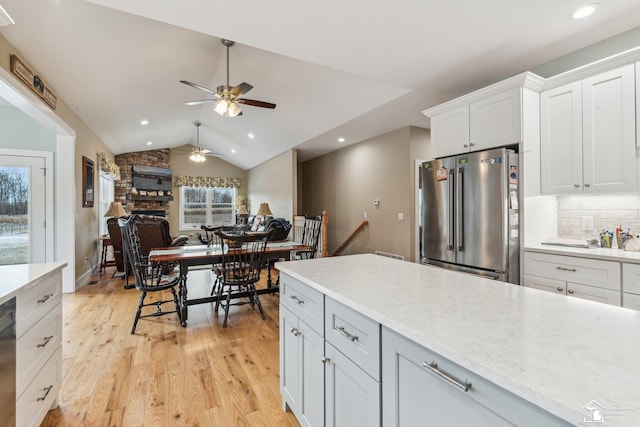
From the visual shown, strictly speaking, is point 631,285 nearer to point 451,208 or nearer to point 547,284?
point 547,284

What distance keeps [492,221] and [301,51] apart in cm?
220

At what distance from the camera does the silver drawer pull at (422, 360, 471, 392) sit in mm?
742

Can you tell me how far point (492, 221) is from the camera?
2.65 meters

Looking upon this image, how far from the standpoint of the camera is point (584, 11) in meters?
2.08

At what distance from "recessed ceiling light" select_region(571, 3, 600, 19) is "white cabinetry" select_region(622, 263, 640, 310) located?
1.71m

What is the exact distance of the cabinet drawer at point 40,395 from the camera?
1468 millimetres

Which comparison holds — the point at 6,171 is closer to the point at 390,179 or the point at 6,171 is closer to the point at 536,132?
the point at 390,179

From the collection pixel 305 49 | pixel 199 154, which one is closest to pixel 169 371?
pixel 305 49

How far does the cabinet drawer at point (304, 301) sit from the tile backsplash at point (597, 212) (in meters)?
2.62

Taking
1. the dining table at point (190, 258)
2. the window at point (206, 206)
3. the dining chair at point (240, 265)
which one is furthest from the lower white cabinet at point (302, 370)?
the window at point (206, 206)

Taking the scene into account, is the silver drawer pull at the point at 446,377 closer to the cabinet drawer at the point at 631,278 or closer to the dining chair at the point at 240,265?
the cabinet drawer at the point at 631,278

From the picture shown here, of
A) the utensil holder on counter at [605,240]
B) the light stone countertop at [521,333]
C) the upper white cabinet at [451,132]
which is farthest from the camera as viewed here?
the upper white cabinet at [451,132]

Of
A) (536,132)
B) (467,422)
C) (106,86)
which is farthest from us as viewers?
(106,86)

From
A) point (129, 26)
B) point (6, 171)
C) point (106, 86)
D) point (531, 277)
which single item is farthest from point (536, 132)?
point (6, 171)
